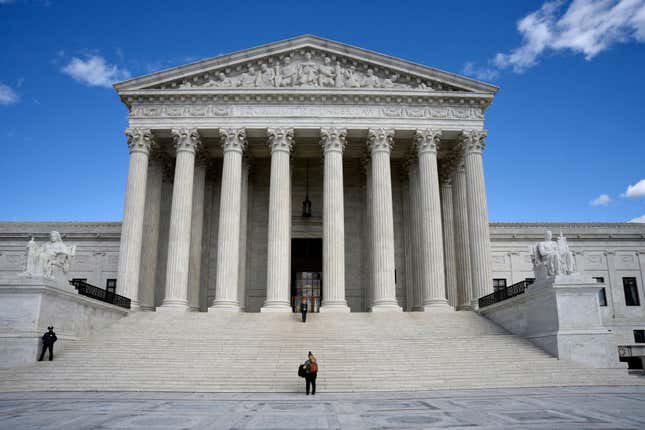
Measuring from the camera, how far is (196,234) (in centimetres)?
3725

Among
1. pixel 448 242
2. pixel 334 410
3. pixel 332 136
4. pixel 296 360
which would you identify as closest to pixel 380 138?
pixel 332 136

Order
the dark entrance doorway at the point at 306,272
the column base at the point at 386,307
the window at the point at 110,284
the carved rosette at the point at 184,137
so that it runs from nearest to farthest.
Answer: the column base at the point at 386,307 < the carved rosette at the point at 184,137 < the dark entrance doorway at the point at 306,272 < the window at the point at 110,284

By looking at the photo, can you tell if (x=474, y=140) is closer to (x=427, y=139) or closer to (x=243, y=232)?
(x=427, y=139)

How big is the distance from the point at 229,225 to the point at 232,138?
6.15 metres

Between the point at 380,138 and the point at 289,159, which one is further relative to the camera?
the point at 289,159

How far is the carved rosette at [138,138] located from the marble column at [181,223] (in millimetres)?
1900

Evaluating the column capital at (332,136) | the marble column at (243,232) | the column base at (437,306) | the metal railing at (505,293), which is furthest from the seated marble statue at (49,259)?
the metal railing at (505,293)

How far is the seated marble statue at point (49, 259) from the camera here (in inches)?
929

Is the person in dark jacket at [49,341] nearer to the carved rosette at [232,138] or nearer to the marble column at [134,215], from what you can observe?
the marble column at [134,215]

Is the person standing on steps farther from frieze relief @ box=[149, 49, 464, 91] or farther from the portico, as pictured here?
frieze relief @ box=[149, 49, 464, 91]

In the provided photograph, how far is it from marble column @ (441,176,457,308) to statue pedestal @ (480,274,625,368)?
13.0 meters

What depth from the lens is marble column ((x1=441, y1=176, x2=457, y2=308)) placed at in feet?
123

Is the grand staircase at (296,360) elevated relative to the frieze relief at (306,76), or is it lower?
lower

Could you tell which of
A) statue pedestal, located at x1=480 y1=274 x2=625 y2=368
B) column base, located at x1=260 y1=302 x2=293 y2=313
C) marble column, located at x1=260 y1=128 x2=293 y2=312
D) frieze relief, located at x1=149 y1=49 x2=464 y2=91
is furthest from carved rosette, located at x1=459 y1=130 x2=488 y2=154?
column base, located at x1=260 y1=302 x2=293 y2=313
